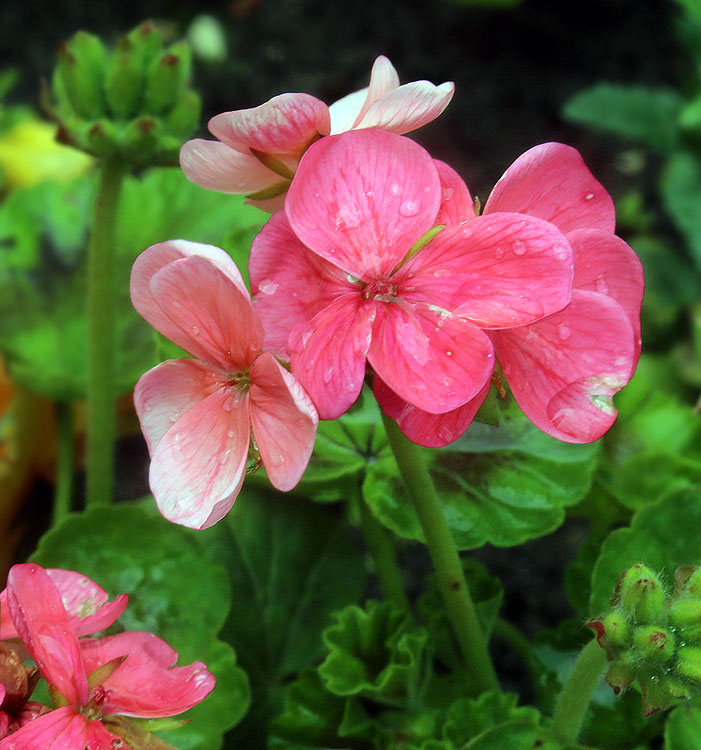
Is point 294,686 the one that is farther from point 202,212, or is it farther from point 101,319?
point 202,212

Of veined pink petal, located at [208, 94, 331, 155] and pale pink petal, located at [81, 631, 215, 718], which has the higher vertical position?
veined pink petal, located at [208, 94, 331, 155]

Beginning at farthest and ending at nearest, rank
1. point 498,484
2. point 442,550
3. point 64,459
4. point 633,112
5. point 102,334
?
point 633,112
point 64,459
point 102,334
point 498,484
point 442,550

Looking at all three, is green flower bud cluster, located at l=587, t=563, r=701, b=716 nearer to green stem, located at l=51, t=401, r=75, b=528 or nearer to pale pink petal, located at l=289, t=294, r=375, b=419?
pale pink petal, located at l=289, t=294, r=375, b=419

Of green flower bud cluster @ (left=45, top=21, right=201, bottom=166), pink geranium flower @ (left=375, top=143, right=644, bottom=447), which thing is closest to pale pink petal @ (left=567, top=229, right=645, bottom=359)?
pink geranium flower @ (left=375, top=143, right=644, bottom=447)

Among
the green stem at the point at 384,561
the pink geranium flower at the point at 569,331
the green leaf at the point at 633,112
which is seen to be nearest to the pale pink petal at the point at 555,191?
the pink geranium flower at the point at 569,331

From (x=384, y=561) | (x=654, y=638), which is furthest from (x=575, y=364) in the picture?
(x=384, y=561)

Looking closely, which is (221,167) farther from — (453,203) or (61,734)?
(61,734)

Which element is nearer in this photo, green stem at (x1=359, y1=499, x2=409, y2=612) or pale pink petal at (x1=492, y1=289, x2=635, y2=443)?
pale pink petal at (x1=492, y1=289, x2=635, y2=443)
